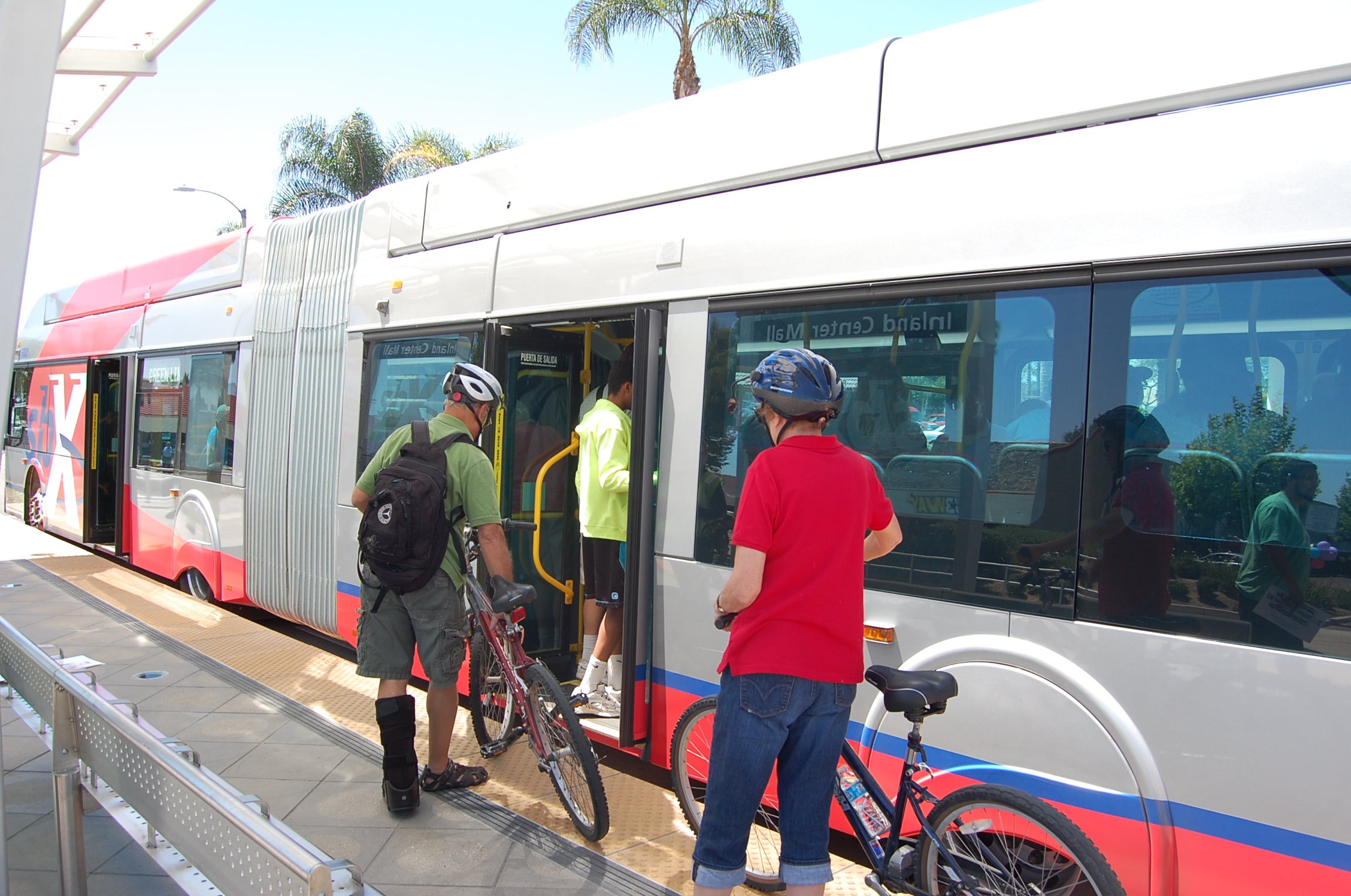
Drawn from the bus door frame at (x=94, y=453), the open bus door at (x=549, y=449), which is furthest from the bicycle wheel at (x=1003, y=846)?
the bus door frame at (x=94, y=453)

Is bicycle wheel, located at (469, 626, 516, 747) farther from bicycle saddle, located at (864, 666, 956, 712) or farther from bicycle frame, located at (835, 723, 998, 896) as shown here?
bicycle saddle, located at (864, 666, 956, 712)

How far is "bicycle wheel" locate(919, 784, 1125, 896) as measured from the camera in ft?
8.18

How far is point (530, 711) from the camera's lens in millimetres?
3945

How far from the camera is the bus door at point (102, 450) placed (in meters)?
11.0

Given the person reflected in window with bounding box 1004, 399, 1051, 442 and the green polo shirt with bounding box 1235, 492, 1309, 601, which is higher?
the person reflected in window with bounding box 1004, 399, 1051, 442

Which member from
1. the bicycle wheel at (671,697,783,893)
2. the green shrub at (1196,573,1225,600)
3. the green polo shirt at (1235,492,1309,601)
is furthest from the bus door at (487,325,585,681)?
the green polo shirt at (1235,492,1309,601)

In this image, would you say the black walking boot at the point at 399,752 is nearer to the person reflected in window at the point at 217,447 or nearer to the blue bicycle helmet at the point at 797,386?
the blue bicycle helmet at the point at 797,386

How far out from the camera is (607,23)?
19969 mm

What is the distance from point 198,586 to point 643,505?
20.5 feet

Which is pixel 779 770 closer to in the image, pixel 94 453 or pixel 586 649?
pixel 586 649

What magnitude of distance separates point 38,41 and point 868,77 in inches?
106

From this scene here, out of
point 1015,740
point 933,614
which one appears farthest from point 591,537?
point 1015,740

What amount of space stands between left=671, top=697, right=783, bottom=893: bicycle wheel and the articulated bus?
315mm

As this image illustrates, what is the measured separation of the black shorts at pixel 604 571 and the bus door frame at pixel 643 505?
19.7 inches
